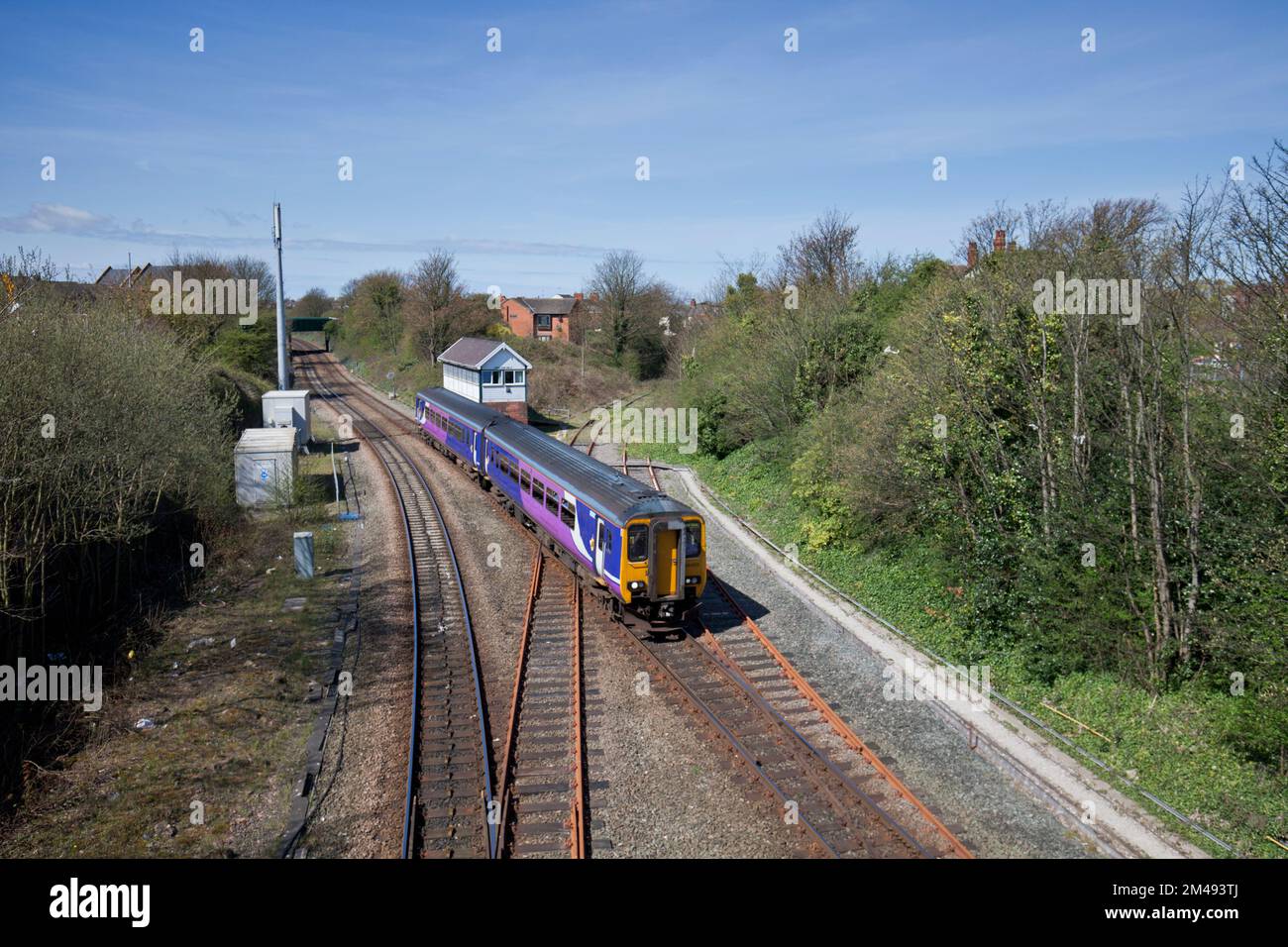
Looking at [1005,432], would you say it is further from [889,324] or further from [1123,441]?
[889,324]

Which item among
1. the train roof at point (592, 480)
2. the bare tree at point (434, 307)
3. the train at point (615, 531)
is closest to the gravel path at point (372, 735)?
the train at point (615, 531)

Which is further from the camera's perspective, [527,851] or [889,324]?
[889,324]

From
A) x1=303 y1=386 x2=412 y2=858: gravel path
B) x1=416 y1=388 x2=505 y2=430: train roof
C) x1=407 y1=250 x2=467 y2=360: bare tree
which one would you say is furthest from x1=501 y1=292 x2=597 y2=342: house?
x1=303 y1=386 x2=412 y2=858: gravel path

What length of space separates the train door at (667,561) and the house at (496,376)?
25.7m

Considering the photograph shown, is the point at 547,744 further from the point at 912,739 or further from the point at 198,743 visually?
the point at 912,739

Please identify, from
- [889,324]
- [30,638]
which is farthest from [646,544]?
[889,324]

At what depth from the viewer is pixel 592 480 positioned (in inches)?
682

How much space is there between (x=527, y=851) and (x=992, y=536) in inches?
392

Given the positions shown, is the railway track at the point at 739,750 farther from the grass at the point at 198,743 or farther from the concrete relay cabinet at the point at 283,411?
the concrete relay cabinet at the point at 283,411

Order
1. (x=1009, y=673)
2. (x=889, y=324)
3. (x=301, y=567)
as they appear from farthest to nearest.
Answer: (x=889, y=324)
(x=301, y=567)
(x=1009, y=673)

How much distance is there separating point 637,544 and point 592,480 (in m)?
2.90

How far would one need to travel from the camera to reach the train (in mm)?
14867

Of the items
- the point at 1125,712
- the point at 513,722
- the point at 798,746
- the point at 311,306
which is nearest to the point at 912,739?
the point at 798,746

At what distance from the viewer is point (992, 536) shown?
50.0 feet
